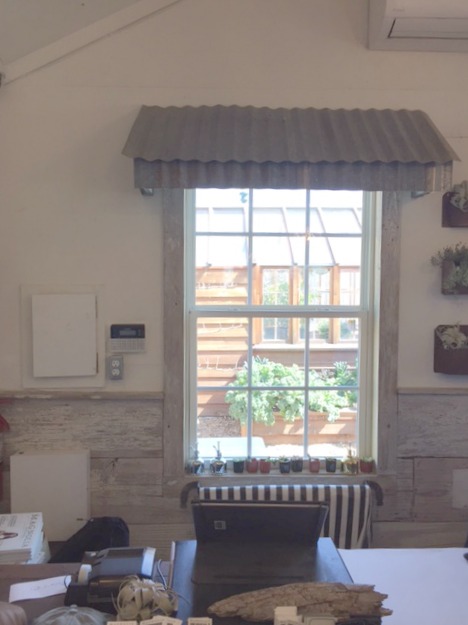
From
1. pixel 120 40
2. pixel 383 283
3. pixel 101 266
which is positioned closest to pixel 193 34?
pixel 120 40

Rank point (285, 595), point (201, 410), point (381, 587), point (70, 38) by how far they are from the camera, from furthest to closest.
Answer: point (201, 410)
point (70, 38)
point (381, 587)
point (285, 595)

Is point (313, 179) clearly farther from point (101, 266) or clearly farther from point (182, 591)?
point (182, 591)

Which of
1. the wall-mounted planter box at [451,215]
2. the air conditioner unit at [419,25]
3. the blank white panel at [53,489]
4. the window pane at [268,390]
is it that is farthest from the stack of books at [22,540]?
the air conditioner unit at [419,25]

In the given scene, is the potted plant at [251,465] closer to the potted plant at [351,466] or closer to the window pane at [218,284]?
the potted plant at [351,466]

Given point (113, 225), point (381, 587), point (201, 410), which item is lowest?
point (381, 587)

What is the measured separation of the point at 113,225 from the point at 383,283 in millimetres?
1384

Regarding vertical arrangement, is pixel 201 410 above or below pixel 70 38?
below

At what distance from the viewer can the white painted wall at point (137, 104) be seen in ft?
9.19

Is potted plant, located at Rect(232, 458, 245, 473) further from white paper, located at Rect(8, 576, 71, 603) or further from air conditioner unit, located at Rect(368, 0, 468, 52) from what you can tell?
air conditioner unit, located at Rect(368, 0, 468, 52)

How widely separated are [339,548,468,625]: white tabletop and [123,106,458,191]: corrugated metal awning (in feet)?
5.17

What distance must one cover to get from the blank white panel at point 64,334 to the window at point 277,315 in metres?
0.51

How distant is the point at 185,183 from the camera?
8.20 feet

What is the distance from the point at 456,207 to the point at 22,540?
97.8 inches

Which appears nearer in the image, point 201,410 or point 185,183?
point 185,183
